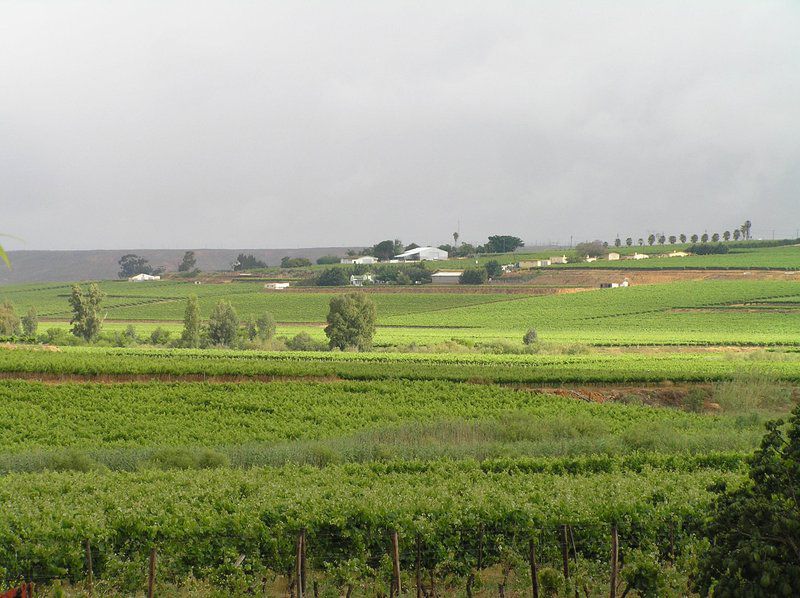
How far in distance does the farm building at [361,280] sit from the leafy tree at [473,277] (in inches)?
652

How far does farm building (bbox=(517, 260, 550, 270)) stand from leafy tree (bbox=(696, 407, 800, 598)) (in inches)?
5765

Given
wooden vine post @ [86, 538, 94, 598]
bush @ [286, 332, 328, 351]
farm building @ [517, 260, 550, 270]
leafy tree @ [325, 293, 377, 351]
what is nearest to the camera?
wooden vine post @ [86, 538, 94, 598]

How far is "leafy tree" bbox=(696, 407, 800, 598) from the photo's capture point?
909 centimetres

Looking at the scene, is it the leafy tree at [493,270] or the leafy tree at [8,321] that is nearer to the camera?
the leafy tree at [8,321]

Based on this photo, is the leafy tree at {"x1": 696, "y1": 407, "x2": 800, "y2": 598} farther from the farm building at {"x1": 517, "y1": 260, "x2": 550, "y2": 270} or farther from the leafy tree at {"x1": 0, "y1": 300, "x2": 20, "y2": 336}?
the farm building at {"x1": 517, "y1": 260, "x2": 550, "y2": 270}

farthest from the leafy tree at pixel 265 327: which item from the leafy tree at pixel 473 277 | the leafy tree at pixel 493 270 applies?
the leafy tree at pixel 493 270

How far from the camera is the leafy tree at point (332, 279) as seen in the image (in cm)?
14938

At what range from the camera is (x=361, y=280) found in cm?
15038

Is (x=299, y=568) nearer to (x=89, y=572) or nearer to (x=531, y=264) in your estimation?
(x=89, y=572)

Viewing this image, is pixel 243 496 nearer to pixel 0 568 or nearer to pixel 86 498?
pixel 86 498

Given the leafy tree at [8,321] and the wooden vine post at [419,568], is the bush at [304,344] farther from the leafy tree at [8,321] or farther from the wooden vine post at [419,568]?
the wooden vine post at [419,568]

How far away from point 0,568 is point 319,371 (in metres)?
35.1

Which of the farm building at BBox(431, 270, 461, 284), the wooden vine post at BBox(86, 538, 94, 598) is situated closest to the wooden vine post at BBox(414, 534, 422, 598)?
the wooden vine post at BBox(86, 538, 94, 598)

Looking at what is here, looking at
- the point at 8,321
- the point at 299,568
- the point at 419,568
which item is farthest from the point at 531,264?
the point at 299,568
